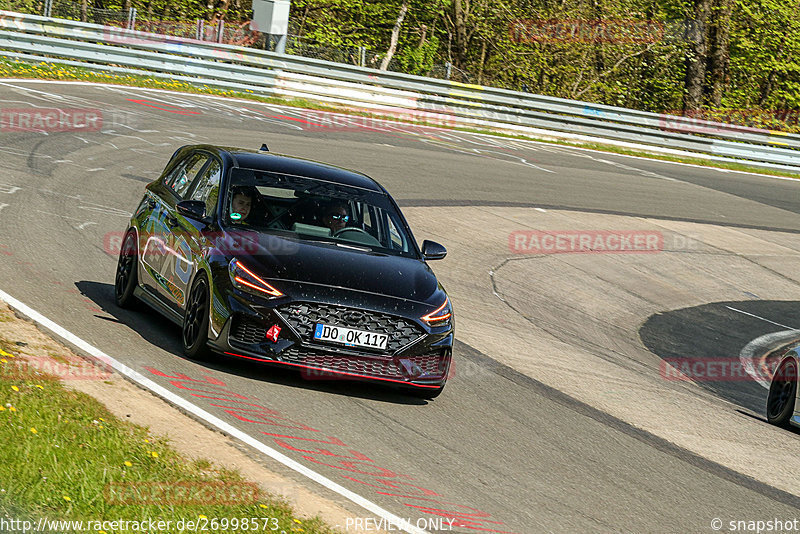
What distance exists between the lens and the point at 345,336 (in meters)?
7.84

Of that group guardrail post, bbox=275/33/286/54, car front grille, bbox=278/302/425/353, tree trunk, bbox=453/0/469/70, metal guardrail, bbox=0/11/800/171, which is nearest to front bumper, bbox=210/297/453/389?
car front grille, bbox=278/302/425/353

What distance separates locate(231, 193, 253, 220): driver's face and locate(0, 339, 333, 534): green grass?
2.57 metres

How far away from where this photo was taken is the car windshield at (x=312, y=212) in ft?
29.0

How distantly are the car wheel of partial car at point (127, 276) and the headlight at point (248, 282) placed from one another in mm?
1950

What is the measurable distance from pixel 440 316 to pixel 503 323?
433 cm

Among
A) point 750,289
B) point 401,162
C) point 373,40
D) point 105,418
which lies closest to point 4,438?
point 105,418

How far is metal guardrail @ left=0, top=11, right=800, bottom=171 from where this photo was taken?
26344 millimetres

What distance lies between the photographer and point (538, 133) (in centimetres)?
3181

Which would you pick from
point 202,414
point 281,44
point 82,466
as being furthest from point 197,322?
point 281,44

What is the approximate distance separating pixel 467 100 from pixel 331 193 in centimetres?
2245

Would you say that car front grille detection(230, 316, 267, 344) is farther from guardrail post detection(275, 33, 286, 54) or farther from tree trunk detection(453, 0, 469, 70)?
tree trunk detection(453, 0, 469, 70)

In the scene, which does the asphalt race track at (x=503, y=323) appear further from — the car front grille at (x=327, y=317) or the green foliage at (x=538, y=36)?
the green foliage at (x=538, y=36)

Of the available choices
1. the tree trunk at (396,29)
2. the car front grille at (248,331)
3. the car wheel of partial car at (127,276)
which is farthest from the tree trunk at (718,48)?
the car front grille at (248,331)

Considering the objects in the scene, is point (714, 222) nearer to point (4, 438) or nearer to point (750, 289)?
point (750, 289)
